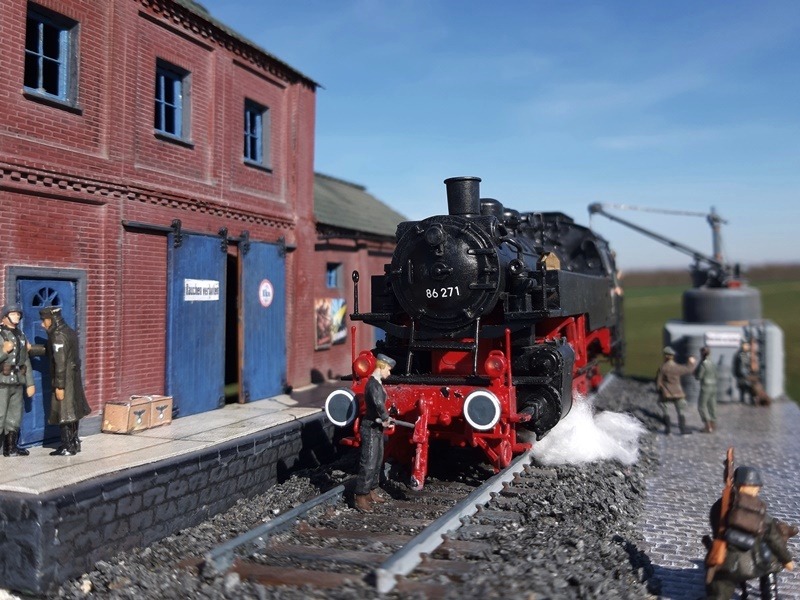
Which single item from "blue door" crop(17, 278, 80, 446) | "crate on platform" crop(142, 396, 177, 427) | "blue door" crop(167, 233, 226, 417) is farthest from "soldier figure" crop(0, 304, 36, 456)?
"blue door" crop(167, 233, 226, 417)

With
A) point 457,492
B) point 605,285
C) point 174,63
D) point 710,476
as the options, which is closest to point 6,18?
point 174,63

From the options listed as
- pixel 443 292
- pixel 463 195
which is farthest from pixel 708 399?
pixel 443 292

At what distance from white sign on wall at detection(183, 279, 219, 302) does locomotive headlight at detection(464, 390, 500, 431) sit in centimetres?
505

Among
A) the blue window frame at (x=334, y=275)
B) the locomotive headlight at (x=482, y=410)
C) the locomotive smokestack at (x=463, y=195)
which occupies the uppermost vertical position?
the locomotive smokestack at (x=463, y=195)

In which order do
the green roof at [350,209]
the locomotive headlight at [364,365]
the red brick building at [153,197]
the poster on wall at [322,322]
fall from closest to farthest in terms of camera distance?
the locomotive headlight at [364,365]
the red brick building at [153,197]
the poster on wall at [322,322]
the green roof at [350,209]

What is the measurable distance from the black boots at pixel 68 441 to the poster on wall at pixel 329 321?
6.43 m

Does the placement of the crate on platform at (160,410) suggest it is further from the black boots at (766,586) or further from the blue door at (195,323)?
the black boots at (766,586)

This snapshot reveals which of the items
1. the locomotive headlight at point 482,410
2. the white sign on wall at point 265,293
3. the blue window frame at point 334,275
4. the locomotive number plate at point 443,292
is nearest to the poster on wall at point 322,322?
the blue window frame at point 334,275

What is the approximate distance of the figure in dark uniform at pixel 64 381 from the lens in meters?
6.83

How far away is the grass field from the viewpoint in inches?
943

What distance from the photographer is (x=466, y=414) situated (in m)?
6.62

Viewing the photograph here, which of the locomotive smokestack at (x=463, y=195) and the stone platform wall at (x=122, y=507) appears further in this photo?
the locomotive smokestack at (x=463, y=195)

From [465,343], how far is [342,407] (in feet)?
5.11

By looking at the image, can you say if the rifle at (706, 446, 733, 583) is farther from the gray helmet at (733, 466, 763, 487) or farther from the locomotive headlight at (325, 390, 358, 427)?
the locomotive headlight at (325, 390, 358, 427)
